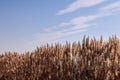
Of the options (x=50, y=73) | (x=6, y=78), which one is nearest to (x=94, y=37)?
(x=50, y=73)

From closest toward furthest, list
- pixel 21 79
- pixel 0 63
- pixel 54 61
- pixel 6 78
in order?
pixel 54 61 → pixel 21 79 → pixel 6 78 → pixel 0 63

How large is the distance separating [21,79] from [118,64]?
3425mm

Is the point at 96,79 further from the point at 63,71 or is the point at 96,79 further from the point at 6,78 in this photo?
the point at 6,78

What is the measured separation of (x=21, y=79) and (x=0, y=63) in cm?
316

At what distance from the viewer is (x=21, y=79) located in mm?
9031

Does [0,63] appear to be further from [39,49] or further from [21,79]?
[21,79]

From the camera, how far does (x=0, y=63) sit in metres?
12.0

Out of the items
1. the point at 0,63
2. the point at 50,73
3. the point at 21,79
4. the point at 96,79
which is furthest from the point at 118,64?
the point at 0,63

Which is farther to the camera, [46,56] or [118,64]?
[46,56]

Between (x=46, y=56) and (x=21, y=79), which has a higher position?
(x=46, y=56)

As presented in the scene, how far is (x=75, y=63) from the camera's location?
24.0 ft

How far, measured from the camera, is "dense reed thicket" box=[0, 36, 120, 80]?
6.57m

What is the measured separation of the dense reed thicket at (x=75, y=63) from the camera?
6569 millimetres

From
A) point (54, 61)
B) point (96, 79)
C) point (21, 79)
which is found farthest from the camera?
point (21, 79)
